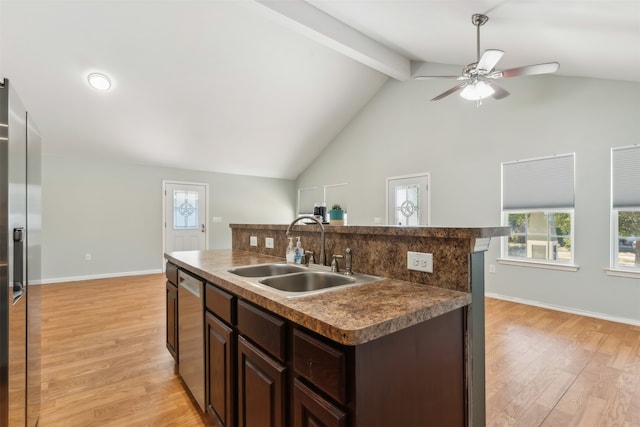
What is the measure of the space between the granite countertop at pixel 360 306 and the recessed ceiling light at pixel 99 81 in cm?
426

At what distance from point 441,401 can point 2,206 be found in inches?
69.9

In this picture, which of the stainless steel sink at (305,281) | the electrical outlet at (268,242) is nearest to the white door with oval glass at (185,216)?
the electrical outlet at (268,242)

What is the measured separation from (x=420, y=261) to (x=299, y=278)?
68cm

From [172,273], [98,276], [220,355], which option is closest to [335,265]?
[220,355]

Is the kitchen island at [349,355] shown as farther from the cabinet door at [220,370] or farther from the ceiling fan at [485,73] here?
the ceiling fan at [485,73]

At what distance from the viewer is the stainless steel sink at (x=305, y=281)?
1528 mm

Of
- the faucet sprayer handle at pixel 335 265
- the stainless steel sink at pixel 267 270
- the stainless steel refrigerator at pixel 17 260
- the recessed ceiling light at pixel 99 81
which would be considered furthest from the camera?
the recessed ceiling light at pixel 99 81

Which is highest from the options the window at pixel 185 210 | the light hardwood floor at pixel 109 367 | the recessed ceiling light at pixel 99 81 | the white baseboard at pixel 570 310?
the recessed ceiling light at pixel 99 81

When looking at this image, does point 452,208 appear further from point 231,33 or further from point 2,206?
point 2,206

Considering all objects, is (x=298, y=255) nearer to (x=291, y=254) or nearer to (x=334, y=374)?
(x=291, y=254)

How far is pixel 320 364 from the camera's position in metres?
0.87

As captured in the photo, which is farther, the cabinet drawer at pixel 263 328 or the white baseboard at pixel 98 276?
the white baseboard at pixel 98 276

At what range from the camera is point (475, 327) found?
1.20 metres

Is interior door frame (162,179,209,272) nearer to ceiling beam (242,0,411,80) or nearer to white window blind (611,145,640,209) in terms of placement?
ceiling beam (242,0,411,80)
